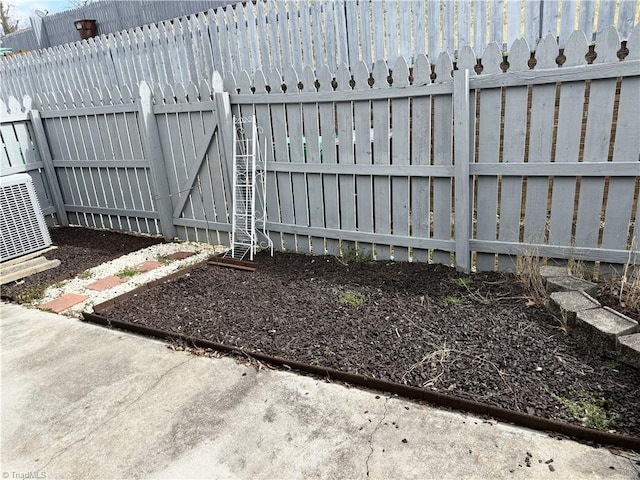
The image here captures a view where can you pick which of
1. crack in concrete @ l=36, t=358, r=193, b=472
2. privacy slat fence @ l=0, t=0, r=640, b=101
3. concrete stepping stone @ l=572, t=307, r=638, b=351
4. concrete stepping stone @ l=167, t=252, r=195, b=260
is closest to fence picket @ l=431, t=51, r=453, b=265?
concrete stepping stone @ l=572, t=307, r=638, b=351

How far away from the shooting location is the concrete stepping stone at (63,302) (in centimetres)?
405

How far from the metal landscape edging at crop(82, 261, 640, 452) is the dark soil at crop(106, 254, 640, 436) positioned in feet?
0.22

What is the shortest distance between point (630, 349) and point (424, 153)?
2097 millimetres

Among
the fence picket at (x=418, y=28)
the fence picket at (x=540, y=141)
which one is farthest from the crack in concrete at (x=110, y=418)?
the fence picket at (x=418, y=28)

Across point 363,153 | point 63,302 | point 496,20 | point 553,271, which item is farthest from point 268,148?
point 496,20

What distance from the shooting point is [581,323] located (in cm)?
267

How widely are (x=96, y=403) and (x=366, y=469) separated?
172 cm

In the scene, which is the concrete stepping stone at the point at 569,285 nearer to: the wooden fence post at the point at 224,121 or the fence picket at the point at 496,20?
the wooden fence post at the point at 224,121

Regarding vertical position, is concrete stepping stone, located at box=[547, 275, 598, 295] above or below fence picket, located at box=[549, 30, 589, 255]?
below

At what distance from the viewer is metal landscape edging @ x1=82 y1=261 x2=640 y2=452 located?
1.98 m

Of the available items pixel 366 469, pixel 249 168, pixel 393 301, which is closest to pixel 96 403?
pixel 366 469

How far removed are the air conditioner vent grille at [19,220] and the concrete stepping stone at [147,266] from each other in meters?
1.36

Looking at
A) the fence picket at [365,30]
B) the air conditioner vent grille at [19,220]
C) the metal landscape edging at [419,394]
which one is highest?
the fence picket at [365,30]

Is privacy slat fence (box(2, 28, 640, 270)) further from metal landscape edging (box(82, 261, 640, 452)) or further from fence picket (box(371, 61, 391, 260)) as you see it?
metal landscape edging (box(82, 261, 640, 452))
